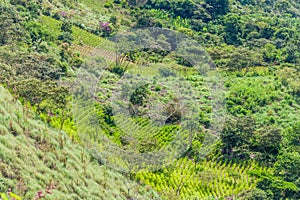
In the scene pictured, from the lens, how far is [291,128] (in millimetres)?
22734

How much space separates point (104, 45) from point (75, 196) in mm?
17270

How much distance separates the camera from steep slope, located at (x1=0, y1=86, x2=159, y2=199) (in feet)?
41.5

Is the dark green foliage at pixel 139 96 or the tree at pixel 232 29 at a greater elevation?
the dark green foliage at pixel 139 96

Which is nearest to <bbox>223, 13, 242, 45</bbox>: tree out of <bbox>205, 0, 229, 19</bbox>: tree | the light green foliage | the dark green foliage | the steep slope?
<bbox>205, 0, 229, 19</bbox>: tree

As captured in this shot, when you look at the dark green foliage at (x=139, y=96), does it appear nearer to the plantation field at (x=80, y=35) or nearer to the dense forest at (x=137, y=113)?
the dense forest at (x=137, y=113)

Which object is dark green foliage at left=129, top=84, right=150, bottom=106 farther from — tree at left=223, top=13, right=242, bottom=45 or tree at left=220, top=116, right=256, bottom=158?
tree at left=223, top=13, right=242, bottom=45

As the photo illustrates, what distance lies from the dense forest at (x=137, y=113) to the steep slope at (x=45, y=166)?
4 cm

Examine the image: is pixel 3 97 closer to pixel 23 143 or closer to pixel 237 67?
pixel 23 143

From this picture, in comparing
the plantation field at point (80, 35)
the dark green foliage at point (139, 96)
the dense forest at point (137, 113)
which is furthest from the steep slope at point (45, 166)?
the plantation field at point (80, 35)

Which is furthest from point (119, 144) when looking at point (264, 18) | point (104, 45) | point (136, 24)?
point (264, 18)

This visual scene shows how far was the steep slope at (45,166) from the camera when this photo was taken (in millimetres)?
12656

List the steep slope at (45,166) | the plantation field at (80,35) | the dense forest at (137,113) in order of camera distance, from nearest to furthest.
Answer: the steep slope at (45,166)
the dense forest at (137,113)
the plantation field at (80,35)

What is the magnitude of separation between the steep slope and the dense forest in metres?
0.04

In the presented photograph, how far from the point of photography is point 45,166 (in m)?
14.0
